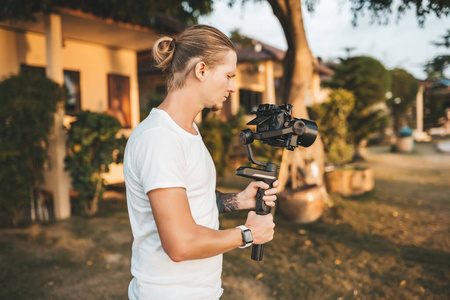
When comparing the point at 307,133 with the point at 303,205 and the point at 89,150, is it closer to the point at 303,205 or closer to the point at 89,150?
the point at 303,205

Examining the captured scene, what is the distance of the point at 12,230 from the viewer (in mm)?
5891

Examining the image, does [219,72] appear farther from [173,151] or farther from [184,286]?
[184,286]

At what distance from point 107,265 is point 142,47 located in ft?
22.5

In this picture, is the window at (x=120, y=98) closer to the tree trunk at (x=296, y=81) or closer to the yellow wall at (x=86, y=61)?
the yellow wall at (x=86, y=61)

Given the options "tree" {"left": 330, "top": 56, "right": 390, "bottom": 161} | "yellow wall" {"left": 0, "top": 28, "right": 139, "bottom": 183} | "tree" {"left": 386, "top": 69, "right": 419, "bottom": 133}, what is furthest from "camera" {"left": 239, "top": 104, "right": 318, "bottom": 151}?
"tree" {"left": 386, "top": 69, "right": 419, "bottom": 133}

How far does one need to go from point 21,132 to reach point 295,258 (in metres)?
4.70

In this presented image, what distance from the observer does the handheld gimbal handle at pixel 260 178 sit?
5.14 ft

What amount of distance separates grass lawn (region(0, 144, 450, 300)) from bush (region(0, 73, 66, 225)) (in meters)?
0.66

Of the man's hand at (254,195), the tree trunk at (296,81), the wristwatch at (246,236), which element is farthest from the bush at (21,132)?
the wristwatch at (246,236)

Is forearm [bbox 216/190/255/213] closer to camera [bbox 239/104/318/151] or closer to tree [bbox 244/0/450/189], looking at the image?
camera [bbox 239/104/318/151]

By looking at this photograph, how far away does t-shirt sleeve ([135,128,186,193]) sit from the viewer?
3.89ft

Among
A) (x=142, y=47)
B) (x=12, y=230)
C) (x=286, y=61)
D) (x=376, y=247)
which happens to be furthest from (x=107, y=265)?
(x=142, y=47)

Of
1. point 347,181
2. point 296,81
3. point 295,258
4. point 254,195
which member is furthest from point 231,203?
point 347,181

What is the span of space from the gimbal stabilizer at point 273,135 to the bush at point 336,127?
9.58 metres
